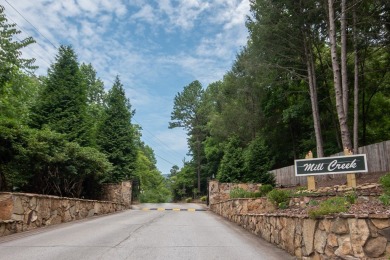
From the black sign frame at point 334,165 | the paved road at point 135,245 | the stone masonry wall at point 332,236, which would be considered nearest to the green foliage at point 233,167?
the black sign frame at point 334,165

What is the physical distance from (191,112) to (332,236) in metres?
54.9

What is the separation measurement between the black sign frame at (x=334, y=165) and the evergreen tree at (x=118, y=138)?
1710 cm

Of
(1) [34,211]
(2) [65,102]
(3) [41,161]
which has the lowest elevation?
(1) [34,211]

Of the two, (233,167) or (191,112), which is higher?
(191,112)

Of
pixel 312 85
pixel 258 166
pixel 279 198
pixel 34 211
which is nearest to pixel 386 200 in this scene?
pixel 279 198

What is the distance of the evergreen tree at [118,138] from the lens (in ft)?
84.7

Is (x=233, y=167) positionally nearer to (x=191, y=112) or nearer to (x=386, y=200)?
(x=386, y=200)

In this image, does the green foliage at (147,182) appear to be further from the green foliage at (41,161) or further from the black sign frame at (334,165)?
the black sign frame at (334,165)

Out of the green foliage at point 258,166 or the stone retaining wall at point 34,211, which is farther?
the green foliage at point 258,166

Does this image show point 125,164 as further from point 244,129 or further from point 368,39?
point 368,39

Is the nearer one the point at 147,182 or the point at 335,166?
the point at 335,166

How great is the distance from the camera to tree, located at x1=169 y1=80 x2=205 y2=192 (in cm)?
5656

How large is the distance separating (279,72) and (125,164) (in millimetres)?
13171

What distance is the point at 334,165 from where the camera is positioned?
1023 cm
